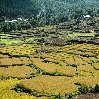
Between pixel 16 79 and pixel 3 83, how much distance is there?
3.16 meters

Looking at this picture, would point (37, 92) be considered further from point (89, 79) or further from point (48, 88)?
point (89, 79)

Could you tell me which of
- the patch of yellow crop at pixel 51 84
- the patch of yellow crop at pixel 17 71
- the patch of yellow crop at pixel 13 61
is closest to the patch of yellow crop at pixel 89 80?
the patch of yellow crop at pixel 51 84

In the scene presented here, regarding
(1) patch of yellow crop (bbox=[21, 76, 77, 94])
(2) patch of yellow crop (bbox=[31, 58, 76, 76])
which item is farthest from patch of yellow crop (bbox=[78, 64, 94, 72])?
(1) patch of yellow crop (bbox=[21, 76, 77, 94])

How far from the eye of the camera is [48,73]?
4534 centimetres

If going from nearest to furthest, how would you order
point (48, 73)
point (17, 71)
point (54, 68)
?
point (48, 73), point (17, 71), point (54, 68)

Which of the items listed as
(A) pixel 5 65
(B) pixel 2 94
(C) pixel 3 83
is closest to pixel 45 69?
(A) pixel 5 65

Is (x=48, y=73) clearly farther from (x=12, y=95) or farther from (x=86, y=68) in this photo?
(x=12, y=95)

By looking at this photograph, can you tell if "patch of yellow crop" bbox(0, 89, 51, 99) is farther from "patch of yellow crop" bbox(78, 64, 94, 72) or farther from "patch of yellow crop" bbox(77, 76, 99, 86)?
"patch of yellow crop" bbox(78, 64, 94, 72)

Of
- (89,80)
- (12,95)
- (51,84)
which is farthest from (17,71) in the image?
(12,95)

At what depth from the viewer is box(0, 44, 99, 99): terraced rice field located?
35.8m

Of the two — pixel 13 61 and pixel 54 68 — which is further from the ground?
pixel 13 61

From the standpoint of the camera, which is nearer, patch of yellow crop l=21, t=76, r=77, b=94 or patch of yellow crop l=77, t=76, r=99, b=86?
patch of yellow crop l=21, t=76, r=77, b=94

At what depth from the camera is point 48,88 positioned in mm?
36500

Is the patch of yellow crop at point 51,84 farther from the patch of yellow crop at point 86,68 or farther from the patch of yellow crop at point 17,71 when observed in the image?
the patch of yellow crop at point 86,68
